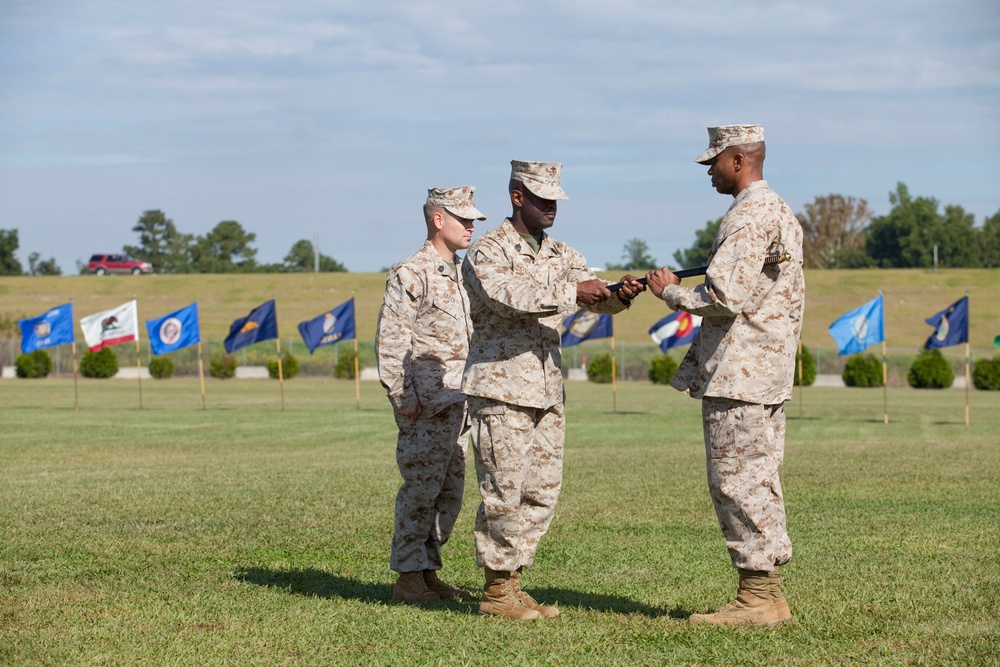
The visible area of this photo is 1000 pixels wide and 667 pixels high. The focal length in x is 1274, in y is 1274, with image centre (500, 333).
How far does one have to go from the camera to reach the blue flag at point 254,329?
3181 cm

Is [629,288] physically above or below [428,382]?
above

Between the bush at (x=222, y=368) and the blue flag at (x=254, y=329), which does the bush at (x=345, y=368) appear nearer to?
the bush at (x=222, y=368)

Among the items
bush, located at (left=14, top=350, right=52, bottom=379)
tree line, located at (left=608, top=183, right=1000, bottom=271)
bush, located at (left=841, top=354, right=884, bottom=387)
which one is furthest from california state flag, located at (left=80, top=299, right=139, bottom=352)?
tree line, located at (left=608, top=183, right=1000, bottom=271)

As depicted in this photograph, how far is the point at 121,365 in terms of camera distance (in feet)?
200

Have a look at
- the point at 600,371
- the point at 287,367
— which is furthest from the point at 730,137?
the point at 287,367

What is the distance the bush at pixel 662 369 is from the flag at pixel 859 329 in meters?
21.5

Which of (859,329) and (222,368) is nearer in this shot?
(859,329)

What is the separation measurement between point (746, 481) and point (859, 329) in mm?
21892

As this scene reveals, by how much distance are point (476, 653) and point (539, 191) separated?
240 centimetres

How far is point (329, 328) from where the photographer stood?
31.3 m

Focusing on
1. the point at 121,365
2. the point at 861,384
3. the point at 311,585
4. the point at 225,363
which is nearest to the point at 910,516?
the point at 311,585

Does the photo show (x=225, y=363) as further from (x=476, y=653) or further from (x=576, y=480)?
(x=476, y=653)

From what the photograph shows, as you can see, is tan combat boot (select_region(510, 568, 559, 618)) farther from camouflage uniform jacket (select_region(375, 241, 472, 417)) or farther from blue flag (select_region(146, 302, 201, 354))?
blue flag (select_region(146, 302, 201, 354))

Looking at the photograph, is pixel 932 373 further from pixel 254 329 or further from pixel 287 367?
pixel 254 329
